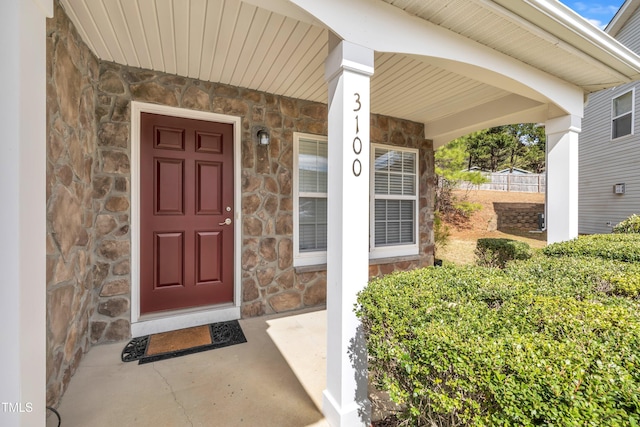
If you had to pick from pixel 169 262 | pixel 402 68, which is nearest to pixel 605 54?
pixel 402 68

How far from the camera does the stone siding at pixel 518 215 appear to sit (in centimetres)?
1077

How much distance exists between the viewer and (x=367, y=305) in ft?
5.01

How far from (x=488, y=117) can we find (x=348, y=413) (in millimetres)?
3631

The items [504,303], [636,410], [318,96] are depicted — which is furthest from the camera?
[318,96]

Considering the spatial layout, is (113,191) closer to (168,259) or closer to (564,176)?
(168,259)

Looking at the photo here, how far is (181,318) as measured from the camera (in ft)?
9.68

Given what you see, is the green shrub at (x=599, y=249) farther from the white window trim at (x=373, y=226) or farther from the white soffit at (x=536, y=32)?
the white window trim at (x=373, y=226)

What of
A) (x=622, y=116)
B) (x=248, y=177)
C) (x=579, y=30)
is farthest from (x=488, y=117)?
(x=622, y=116)

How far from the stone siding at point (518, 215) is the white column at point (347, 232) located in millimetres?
10981

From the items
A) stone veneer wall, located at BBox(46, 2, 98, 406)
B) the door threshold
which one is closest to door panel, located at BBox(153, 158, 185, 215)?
stone veneer wall, located at BBox(46, 2, 98, 406)

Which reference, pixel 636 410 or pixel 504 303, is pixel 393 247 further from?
pixel 636 410

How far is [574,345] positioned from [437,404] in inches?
19.1

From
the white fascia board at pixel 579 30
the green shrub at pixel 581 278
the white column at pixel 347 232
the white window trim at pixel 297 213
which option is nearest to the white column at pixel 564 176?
the white fascia board at pixel 579 30

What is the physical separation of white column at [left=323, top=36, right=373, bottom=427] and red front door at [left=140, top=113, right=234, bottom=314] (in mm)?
1778
